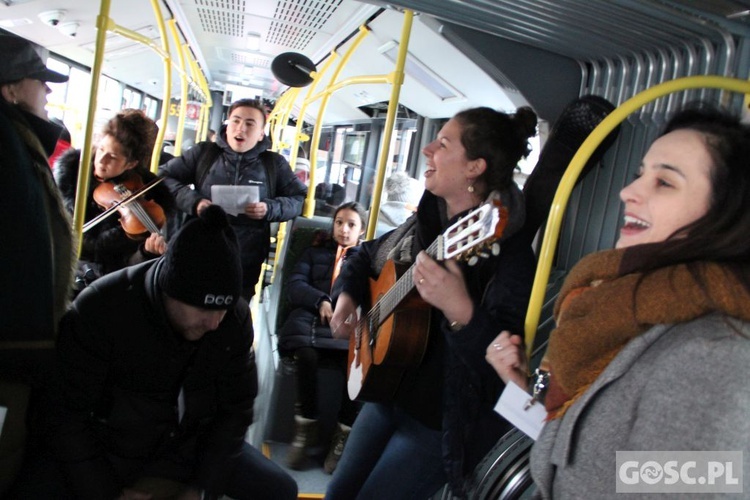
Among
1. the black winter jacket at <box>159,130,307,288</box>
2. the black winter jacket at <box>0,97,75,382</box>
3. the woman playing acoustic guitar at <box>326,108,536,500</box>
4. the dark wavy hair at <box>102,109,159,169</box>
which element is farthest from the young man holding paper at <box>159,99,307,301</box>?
the black winter jacket at <box>0,97,75,382</box>

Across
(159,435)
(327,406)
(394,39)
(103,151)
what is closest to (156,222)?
(103,151)

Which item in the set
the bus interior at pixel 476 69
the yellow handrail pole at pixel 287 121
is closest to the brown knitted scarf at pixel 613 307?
the bus interior at pixel 476 69

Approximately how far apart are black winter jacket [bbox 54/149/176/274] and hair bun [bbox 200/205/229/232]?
155 cm

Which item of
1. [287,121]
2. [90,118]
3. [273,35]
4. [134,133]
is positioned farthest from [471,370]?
[287,121]

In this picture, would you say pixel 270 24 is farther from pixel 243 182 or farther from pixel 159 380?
pixel 159 380

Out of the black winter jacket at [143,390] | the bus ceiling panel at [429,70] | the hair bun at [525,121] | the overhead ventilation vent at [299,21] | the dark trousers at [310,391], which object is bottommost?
the dark trousers at [310,391]

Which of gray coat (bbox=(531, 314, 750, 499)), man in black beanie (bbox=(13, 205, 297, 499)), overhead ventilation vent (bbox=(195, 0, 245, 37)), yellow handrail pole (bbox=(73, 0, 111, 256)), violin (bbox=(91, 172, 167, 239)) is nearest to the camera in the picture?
gray coat (bbox=(531, 314, 750, 499))

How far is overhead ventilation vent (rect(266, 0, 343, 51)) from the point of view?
3738 millimetres

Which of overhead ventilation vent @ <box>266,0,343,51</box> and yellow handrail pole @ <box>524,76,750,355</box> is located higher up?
overhead ventilation vent @ <box>266,0,343,51</box>

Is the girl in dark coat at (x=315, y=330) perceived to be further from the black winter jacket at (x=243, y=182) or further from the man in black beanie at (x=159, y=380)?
the man in black beanie at (x=159, y=380)

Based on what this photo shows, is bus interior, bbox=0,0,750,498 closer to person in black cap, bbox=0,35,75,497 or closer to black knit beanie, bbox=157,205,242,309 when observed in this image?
person in black cap, bbox=0,35,75,497

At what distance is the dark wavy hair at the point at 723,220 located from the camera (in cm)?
105

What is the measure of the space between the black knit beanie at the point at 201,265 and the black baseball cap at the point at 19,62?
0.59m

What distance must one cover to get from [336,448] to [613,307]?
8.05 ft
